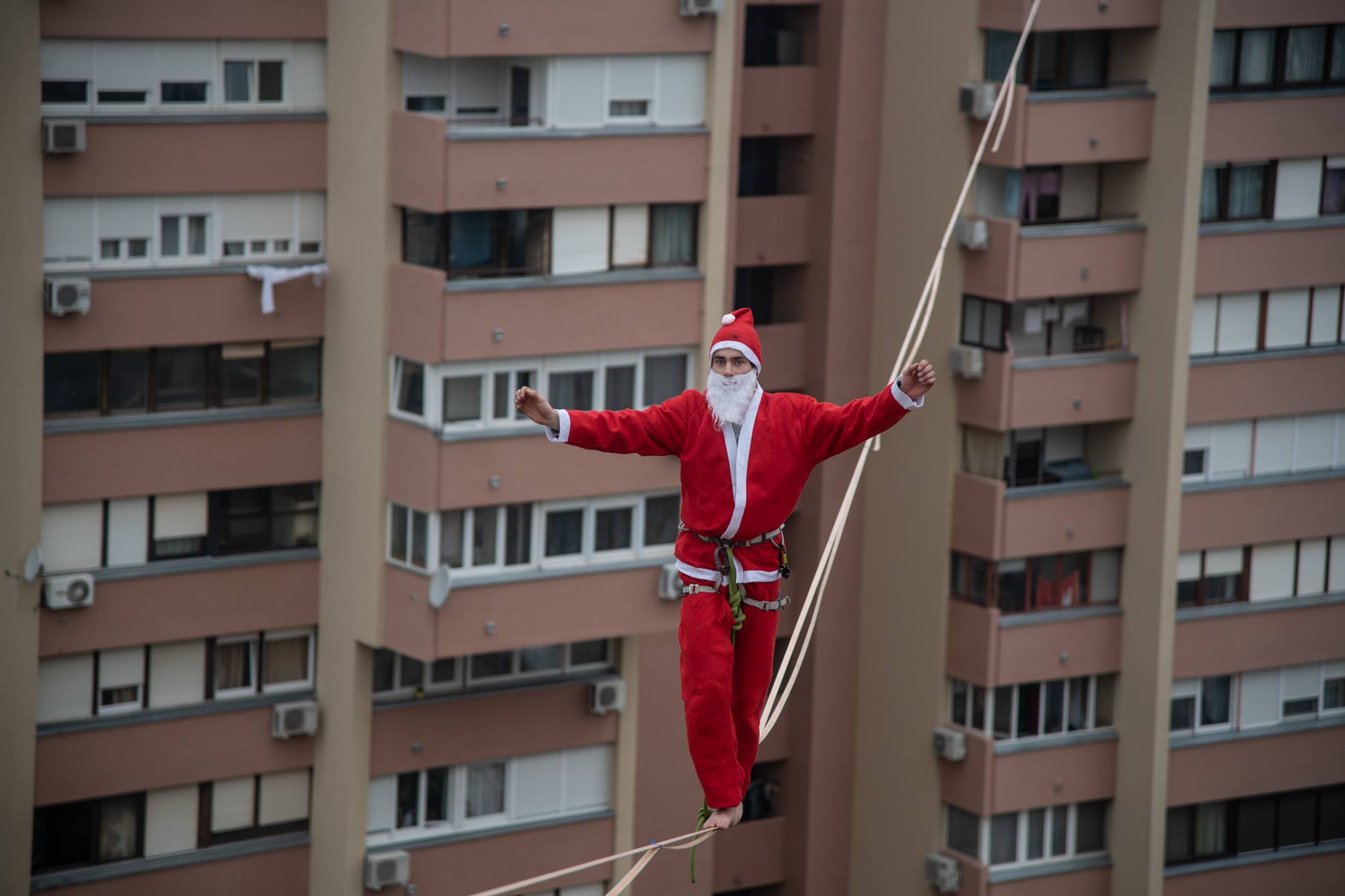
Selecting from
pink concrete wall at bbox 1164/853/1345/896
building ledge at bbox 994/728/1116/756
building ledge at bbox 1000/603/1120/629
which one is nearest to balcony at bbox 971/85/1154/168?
building ledge at bbox 1000/603/1120/629

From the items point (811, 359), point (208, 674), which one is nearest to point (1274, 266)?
point (811, 359)

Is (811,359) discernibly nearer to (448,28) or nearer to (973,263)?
(973,263)

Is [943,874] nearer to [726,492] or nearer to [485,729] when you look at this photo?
[485,729]

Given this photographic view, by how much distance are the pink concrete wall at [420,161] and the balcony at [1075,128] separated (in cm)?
995

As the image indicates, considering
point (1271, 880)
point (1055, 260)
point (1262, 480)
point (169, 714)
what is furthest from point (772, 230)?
point (1271, 880)

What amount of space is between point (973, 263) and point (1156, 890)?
42.5ft

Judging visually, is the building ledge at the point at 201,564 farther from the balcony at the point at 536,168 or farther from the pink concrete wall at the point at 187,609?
the balcony at the point at 536,168

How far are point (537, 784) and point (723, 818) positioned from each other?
2374cm

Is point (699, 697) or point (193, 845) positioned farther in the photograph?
point (193, 845)

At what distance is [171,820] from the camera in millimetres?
41281

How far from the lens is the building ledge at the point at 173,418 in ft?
127

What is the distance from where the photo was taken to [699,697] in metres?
19.6

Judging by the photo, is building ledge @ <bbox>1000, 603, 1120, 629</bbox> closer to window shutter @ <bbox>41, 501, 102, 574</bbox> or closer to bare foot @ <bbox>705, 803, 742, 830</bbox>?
window shutter @ <bbox>41, 501, 102, 574</bbox>

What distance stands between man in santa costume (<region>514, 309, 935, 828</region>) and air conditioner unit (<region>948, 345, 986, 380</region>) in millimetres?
23924
